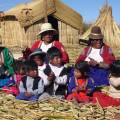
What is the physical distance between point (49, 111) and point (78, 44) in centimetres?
1139

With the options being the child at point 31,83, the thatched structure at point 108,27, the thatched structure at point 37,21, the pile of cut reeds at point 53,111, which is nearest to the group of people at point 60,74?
the child at point 31,83

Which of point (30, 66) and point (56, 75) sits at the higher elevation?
point (30, 66)

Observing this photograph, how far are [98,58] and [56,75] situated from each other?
119 centimetres

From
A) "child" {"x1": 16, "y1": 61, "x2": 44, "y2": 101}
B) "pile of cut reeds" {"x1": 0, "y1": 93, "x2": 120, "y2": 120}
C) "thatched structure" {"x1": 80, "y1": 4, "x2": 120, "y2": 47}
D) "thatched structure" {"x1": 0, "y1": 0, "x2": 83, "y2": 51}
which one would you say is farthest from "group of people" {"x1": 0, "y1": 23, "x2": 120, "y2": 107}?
"thatched structure" {"x1": 80, "y1": 4, "x2": 120, "y2": 47}

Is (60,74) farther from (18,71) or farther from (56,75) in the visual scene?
(18,71)

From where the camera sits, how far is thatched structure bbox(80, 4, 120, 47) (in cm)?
1812

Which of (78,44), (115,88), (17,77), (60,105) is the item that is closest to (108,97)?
(115,88)

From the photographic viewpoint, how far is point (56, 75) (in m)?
8.12

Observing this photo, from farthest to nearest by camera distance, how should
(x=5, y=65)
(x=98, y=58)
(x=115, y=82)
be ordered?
(x=5, y=65) → (x=98, y=58) → (x=115, y=82)

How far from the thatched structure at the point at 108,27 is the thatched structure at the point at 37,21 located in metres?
0.61

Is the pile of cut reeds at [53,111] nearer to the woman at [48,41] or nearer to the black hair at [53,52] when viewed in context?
the black hair at [53,52]

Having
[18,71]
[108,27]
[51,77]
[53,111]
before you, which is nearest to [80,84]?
[51,77]

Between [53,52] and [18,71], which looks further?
[18,71]

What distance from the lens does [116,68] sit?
757cm
